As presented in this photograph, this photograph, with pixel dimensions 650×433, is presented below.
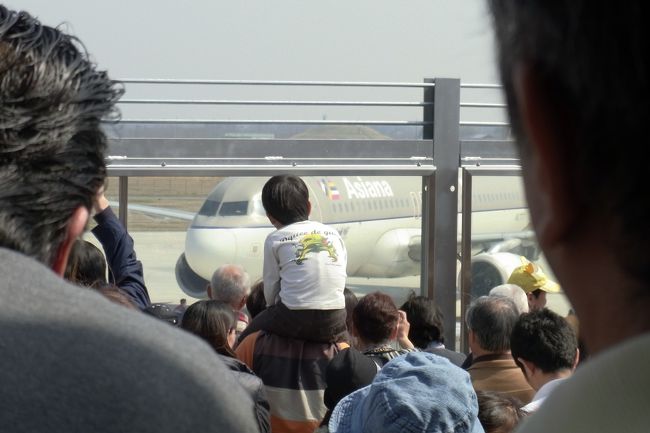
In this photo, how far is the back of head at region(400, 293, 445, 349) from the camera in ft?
17.7

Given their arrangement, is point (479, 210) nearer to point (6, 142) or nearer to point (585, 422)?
point (6, 142)

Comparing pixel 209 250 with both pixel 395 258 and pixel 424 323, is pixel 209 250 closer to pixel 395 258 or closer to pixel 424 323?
pixel 395 258

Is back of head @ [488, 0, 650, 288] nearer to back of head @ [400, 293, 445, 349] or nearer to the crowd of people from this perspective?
the crowd of people

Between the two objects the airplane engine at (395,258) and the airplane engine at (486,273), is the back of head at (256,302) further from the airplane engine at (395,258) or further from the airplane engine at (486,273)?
the airplane engine at (486,273)

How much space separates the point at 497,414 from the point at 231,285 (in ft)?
9.68

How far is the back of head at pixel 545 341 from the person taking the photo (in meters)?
4.15

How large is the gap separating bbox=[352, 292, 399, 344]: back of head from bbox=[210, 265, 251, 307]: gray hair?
1503 mm

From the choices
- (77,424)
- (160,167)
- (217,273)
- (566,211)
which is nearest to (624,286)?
(566,211)

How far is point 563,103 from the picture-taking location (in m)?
0.79

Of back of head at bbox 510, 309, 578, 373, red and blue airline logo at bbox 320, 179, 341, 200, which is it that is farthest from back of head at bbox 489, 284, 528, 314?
red and blue airline logo at bbox 320, 179, 341, 200

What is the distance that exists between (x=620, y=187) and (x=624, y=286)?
9 cm

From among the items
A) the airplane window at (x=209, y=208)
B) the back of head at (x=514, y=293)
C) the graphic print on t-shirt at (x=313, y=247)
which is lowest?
the back of head at (x=514, y=293)

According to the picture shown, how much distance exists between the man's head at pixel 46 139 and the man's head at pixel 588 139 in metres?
0.79

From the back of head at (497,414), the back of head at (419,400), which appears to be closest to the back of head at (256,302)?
the back of head at (497,414)
